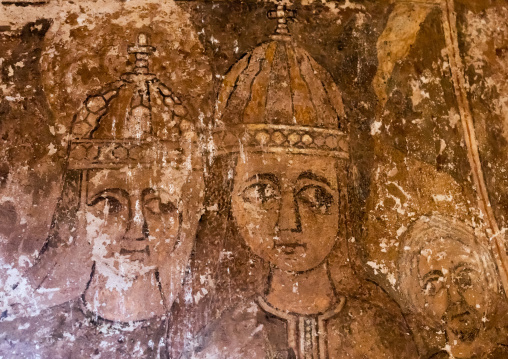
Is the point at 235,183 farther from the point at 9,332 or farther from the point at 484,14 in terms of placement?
the point at 484,14

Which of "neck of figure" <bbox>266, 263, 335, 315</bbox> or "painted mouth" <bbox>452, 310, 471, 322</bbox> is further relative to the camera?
"painted mouth" <bbox>452, 310, 471, 322</bbox>

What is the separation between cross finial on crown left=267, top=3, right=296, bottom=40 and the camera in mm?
2896

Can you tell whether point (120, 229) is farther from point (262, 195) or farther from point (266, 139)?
point (266, 139)

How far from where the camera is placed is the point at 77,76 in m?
2.70

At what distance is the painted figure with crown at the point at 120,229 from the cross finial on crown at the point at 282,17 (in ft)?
2.22

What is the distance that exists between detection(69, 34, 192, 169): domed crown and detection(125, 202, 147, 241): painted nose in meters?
0.23

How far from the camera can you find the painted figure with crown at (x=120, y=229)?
2.41 m

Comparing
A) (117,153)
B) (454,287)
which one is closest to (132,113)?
(117,153)

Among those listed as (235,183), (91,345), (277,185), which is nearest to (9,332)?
(91,345)

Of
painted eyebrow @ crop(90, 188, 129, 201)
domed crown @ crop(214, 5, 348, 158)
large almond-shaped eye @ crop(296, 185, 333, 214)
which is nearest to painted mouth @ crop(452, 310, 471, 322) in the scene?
large almond-shaped eye @ crop(296, 185, 333, 214)

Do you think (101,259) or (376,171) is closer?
(101,259)

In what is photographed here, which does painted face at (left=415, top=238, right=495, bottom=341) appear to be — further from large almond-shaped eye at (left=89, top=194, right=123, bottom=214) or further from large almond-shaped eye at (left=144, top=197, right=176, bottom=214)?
large almond-shaped eye at (left=89, top=194, right=123, bottom=214)

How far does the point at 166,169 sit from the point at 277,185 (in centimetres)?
55

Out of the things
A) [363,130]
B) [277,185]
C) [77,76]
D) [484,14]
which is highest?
[484,14]
